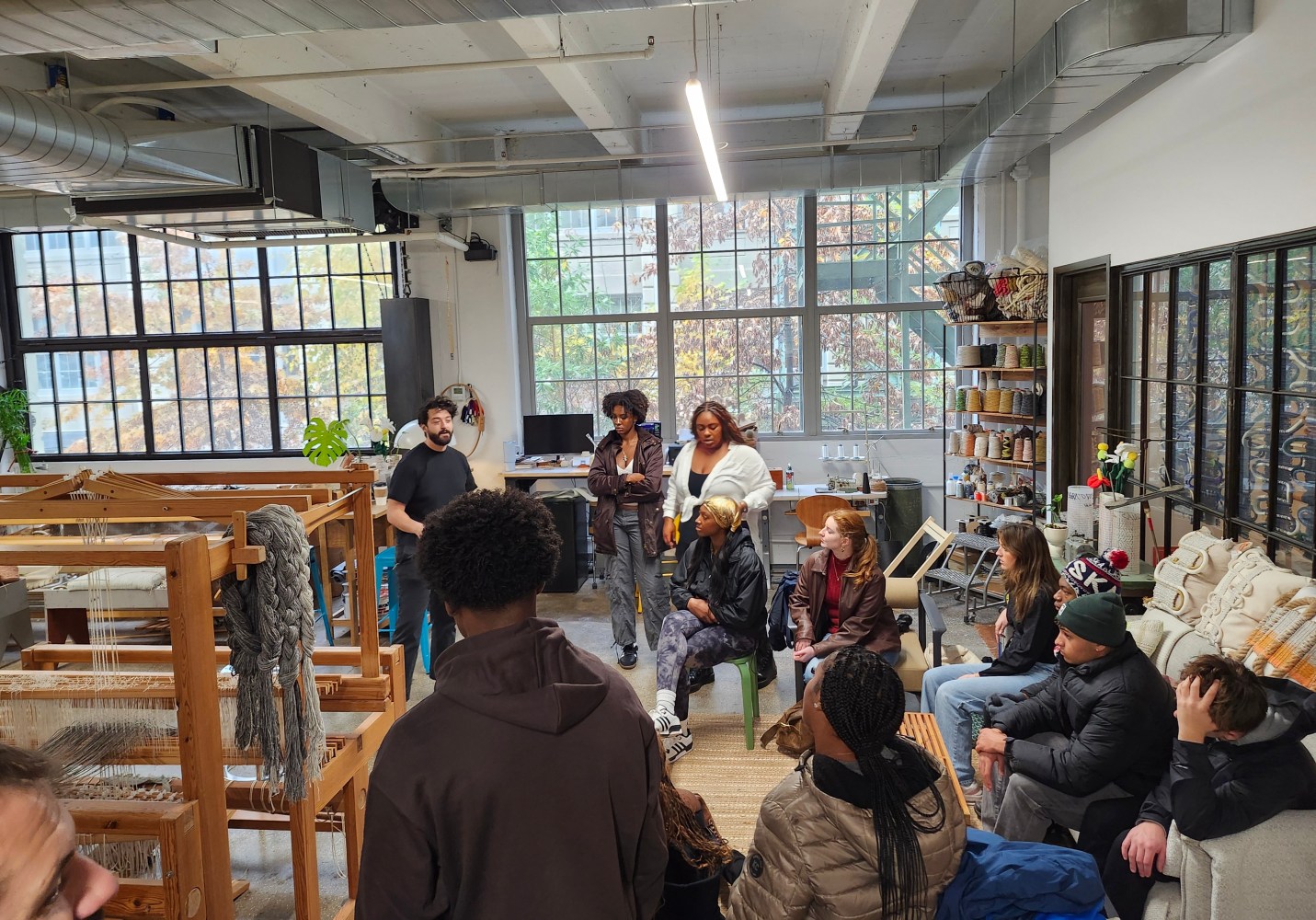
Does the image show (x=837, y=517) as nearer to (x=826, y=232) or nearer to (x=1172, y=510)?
(x=1172, y=510)

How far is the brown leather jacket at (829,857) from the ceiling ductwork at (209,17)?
2481 millimetres

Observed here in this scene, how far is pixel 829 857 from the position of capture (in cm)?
173

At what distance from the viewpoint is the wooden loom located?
212 centimetres

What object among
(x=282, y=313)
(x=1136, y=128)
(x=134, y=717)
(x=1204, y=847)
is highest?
(x=1136, y=128)

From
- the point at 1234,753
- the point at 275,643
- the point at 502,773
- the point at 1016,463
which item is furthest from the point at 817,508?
the point at 502,773

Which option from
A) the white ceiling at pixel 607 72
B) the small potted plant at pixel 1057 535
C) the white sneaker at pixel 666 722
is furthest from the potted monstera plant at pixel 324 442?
the small potted plant at pixel 1057 535

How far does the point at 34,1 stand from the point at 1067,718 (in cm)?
390

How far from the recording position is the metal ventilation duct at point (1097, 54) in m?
3.65

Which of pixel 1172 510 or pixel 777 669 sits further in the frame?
pixel 777 669

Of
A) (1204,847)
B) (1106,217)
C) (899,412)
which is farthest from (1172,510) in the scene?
(899,412)

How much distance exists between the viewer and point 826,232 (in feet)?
26.9

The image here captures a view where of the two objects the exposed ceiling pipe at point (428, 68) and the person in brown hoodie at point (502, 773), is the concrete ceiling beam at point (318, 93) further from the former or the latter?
the person in brown hoodie at point (502, 773)

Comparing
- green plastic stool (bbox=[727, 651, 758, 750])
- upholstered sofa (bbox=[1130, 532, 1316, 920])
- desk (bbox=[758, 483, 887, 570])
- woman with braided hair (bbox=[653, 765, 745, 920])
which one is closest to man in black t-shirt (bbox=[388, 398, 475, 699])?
green plastic stool (bbox=[727, 651, 758, 750])

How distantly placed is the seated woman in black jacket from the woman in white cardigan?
0.80m
